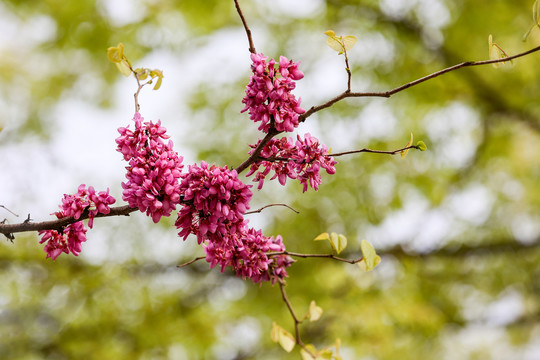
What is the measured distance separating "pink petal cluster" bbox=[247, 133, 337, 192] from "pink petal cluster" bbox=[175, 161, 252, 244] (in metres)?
0.08

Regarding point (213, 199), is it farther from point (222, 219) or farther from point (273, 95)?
point (273, 95)

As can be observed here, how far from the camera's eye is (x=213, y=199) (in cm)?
73

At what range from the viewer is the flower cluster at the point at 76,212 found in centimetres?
76

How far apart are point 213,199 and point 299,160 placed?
16cm

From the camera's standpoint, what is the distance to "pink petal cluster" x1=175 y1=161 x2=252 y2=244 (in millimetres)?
724

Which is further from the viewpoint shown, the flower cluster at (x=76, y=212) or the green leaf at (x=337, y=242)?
the green leaf at (x=337, y=242)

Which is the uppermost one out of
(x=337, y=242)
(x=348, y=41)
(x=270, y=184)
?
(x=270, y=184)

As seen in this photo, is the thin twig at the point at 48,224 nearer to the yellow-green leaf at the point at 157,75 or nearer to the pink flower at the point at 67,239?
the pink flower at the point at 67,239

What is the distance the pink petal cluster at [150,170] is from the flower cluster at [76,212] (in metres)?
0.05

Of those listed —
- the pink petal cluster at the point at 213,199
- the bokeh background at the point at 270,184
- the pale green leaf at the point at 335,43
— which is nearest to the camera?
the pink petal cluster at the point at 213,199

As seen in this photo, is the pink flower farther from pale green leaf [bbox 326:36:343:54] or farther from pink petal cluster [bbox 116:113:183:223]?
pale green leaf [bbox 326:36:343:54]

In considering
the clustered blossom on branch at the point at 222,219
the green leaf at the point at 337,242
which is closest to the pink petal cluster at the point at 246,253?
the clustered blossom on branch at the point at 222,219

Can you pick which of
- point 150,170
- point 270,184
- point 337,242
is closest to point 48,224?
point 150,170

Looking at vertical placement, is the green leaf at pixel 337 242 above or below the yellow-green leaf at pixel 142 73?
below
